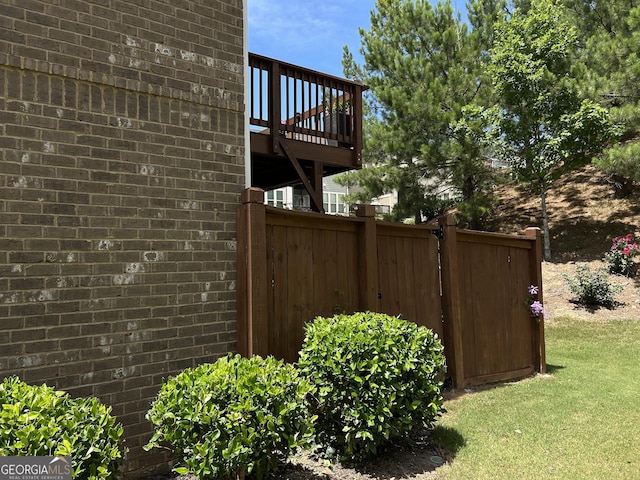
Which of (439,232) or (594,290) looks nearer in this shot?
(439,232)

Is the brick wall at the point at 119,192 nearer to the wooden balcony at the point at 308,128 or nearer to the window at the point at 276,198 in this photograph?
the wooden balcony at the point at 308,128

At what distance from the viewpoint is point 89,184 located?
3363 mm

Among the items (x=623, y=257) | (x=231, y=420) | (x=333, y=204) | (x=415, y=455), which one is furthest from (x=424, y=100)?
(x=231, y=420)

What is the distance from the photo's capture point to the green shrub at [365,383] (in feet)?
11.1

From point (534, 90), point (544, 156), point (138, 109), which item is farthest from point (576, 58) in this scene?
point (138, 109)

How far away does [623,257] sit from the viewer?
475 inches

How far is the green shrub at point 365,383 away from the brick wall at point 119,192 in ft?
2.79

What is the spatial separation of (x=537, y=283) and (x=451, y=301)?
177cm

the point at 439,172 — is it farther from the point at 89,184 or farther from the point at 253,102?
the point at 89,184

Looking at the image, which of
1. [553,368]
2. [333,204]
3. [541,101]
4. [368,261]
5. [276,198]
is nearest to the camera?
[368,261]

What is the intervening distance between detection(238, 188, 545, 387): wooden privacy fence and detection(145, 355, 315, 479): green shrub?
0.92 metres

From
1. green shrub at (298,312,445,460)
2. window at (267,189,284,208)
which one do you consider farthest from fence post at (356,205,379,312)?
window at (267,189,284,208)

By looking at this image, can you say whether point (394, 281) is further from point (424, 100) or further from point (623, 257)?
point (424, 100)

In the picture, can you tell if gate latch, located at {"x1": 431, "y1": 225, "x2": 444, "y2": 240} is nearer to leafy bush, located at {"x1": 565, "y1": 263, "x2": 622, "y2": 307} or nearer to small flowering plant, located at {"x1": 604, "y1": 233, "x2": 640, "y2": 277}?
leafy bush, located at {"x1": 565, "y1": 263, "x2": 622, "y2": 307}
